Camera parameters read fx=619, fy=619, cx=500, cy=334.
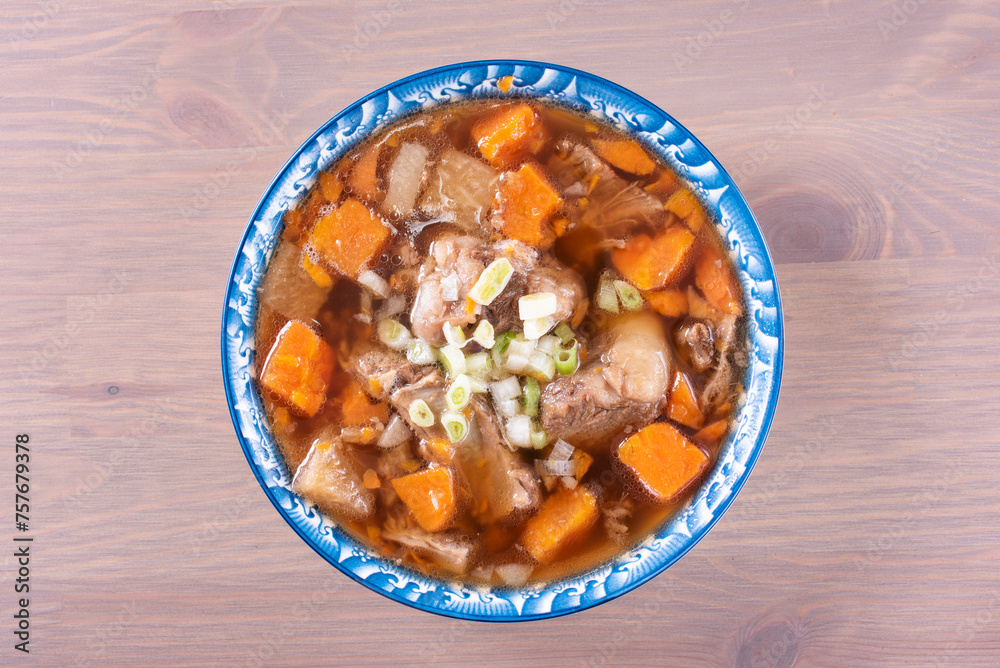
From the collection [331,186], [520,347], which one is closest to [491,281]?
[520,347]

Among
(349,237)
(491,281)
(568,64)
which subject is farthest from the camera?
(568,64)

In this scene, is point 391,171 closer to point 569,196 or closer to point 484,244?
point 484,244

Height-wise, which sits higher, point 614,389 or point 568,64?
point 568,64

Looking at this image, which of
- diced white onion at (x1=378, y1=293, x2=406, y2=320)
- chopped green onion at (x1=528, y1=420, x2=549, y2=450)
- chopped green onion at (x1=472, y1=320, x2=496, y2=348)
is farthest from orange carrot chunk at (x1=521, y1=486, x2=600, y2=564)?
diced white onion at (x1=378, y1=293, x2=406, y2=320)

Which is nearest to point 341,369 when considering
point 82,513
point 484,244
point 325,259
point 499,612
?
point 325,259

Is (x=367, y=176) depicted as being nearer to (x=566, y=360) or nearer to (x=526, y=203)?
(x=526, y=203)

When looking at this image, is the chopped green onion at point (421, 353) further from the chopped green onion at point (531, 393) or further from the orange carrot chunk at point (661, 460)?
the orange carrot chunk at point (661, 460)
